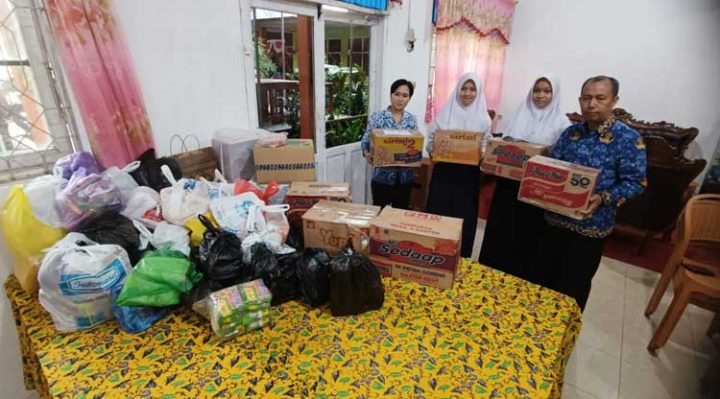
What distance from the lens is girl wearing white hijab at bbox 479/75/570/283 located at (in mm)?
1919

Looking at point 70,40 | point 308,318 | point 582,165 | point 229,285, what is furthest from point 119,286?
point 582,165

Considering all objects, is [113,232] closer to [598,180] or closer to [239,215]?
[239,215]

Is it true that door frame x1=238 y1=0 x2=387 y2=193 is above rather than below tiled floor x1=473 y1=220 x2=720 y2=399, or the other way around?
above

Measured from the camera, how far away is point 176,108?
1.89 m

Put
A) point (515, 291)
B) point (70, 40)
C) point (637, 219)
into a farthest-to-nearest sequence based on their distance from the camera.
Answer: point (637, 219), point (70, 40), point (515, 291)

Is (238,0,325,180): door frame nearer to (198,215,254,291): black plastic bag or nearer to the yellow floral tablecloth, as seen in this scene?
(198,215,254,291): black plastic bag

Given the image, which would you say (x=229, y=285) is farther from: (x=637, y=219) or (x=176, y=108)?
(x=637, y=219)

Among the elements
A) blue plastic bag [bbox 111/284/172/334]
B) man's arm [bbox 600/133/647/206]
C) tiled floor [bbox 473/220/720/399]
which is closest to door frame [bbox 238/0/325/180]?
blue plastic bag [bbox 111/284/172/334]

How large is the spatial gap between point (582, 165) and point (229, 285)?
1563 millimetres

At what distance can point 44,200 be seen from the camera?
1.25m

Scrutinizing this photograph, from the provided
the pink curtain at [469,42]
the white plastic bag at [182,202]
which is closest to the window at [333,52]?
the pink curtain at [469,42]

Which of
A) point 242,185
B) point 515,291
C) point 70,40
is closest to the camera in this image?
point 515,291

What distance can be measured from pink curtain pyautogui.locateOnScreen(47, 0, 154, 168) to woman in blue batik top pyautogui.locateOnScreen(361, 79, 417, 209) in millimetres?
1361

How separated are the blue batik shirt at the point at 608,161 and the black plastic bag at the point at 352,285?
108 centimetres
